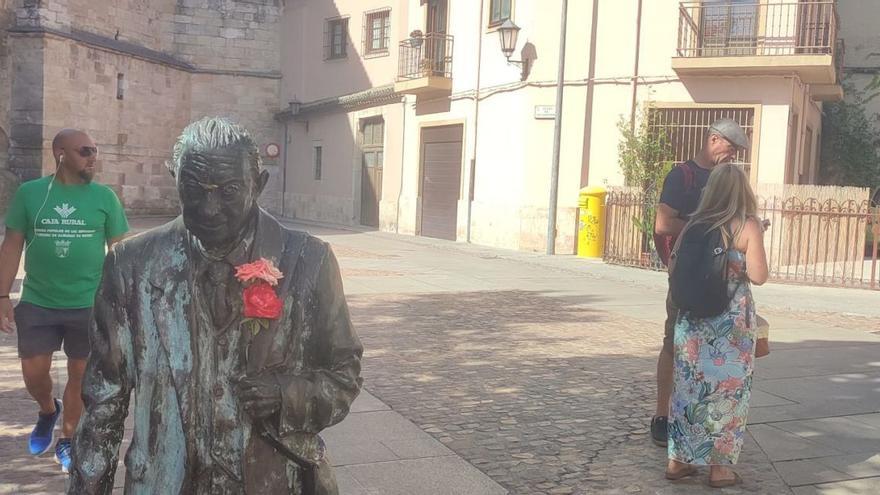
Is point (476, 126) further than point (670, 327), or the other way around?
point (476, 126)

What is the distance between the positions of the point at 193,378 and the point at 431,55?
20484 mm

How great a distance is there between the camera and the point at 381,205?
24.2 metres

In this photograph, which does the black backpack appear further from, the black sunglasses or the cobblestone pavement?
the black sunglasses

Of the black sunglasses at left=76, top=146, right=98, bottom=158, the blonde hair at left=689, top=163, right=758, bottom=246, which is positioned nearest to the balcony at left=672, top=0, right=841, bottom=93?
the blonde hair at left=689, top=163, right=758, bottom=246

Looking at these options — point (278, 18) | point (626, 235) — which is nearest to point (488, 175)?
point (626, 235)

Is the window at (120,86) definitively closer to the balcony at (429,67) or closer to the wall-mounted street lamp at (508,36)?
the balcony at (429,67)

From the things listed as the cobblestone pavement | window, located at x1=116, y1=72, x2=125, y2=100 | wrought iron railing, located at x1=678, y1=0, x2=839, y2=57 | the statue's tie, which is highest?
wrought iron railing, located at x1=678, y1=0, x2=839, y2=57

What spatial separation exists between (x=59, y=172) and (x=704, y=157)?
11.0 ft

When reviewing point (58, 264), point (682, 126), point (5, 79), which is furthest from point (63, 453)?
point (5, 79)

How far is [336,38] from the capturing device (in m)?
27.6

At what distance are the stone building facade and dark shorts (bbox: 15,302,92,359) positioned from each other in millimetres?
19255

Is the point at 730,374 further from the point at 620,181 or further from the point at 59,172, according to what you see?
the point at 620,181

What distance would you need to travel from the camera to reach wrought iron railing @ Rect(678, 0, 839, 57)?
15.7m

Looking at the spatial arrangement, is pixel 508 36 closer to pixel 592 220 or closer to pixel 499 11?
pixel 499 11
